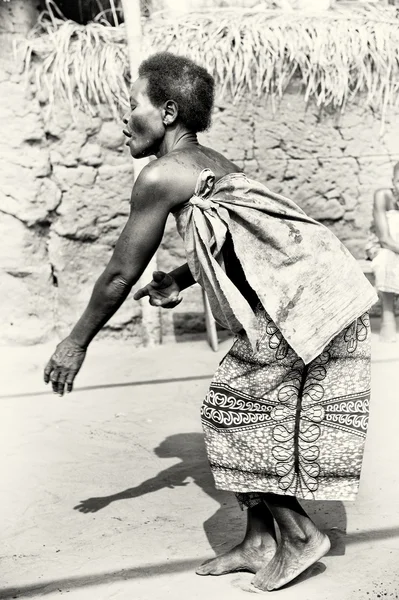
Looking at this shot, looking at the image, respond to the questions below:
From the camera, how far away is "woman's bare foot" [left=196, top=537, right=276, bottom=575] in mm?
2818

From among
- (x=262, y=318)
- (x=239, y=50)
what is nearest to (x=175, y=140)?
(x=262, y=318)

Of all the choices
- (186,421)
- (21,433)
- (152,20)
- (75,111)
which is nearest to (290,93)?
(152,20)

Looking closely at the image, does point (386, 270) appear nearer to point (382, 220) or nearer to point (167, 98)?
point (382, 220)

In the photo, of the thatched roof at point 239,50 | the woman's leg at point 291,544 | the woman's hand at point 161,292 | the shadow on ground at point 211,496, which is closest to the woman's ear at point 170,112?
the woman's hand at point 161,292

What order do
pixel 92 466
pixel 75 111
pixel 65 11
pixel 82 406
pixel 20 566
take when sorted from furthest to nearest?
pixel 65 11 → pixel 75 111 → pixel 82 406 → pixel 92 466 → pixel 20 566

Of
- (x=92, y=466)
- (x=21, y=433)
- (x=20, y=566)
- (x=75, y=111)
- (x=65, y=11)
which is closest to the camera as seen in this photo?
(x=20, y=566)

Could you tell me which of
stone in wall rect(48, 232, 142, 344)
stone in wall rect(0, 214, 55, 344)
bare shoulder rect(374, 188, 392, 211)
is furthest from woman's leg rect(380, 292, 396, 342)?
stone in wall rect(0, 214, 55, 344)

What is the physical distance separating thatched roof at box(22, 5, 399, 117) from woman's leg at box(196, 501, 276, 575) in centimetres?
410

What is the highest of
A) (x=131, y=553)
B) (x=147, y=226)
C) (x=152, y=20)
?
(x=152, y=20)

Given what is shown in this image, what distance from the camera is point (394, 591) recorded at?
264cm

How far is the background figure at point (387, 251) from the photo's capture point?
247 inches

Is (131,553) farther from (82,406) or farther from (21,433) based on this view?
(82,406)

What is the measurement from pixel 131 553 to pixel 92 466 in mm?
989

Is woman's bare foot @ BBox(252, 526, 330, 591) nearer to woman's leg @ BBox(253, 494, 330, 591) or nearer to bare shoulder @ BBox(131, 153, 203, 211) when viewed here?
woman's leg @ BBox(253, 494, 330, 591)
